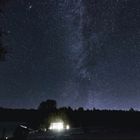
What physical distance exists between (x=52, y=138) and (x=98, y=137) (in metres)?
1.69

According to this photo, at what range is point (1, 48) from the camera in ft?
68.1

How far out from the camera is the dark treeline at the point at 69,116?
1826 inches

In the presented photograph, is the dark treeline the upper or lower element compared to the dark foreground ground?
upper

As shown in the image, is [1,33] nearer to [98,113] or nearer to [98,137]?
[98,137]

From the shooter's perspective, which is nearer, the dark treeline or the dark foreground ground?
the dark foreground ground

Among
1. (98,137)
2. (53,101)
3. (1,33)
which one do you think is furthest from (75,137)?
(53,101)

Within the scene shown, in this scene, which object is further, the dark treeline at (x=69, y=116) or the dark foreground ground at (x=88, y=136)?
the dark treeline at (x=69, y=116)

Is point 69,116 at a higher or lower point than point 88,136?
higher

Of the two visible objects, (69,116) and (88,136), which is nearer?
(88,136)

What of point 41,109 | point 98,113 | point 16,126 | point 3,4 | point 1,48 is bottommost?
point 16,126

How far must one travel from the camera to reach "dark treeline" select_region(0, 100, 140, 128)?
46.4 metres

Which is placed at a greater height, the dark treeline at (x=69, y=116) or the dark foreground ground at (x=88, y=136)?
the dark treeline at (x=69, y=116)

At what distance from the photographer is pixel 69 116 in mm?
55125

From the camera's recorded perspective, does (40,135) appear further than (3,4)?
No
